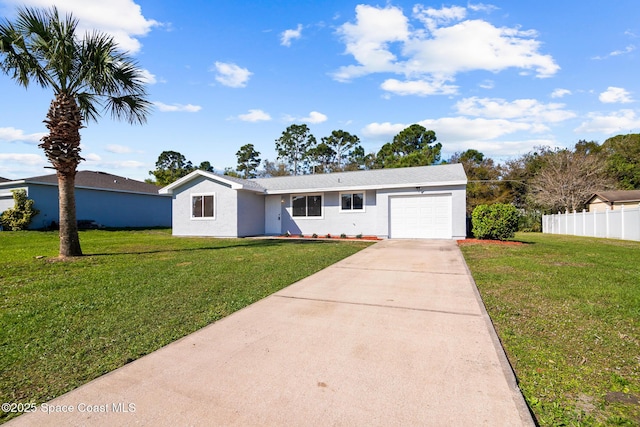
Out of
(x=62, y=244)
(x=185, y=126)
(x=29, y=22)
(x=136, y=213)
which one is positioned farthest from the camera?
(x=136, y=213)

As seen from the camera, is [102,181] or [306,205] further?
[102,181]

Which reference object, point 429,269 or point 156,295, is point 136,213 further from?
point 429,269

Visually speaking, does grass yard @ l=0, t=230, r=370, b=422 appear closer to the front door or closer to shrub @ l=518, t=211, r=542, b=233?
the front door

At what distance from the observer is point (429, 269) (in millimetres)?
7586

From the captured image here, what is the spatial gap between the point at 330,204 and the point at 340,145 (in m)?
31.5

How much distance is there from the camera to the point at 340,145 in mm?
46781

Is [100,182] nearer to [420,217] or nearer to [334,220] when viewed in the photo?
[334,220]

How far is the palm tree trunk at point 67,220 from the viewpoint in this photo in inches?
380

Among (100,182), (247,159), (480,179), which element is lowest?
(100,182)

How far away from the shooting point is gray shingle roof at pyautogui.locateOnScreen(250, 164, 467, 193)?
1476cm

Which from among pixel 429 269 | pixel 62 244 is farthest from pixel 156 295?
pixel 62 244

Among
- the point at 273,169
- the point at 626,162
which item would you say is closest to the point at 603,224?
the point at 626,162

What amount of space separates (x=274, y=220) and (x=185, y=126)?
7165 millimetres

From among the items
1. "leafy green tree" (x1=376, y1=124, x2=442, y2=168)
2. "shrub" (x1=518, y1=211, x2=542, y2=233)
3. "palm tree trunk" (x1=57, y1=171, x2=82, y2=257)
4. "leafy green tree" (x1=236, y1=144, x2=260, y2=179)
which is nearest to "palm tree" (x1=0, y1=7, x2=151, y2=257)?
"palm tree trunk" (x1=57, y1=171, x2=82, y2=257)
